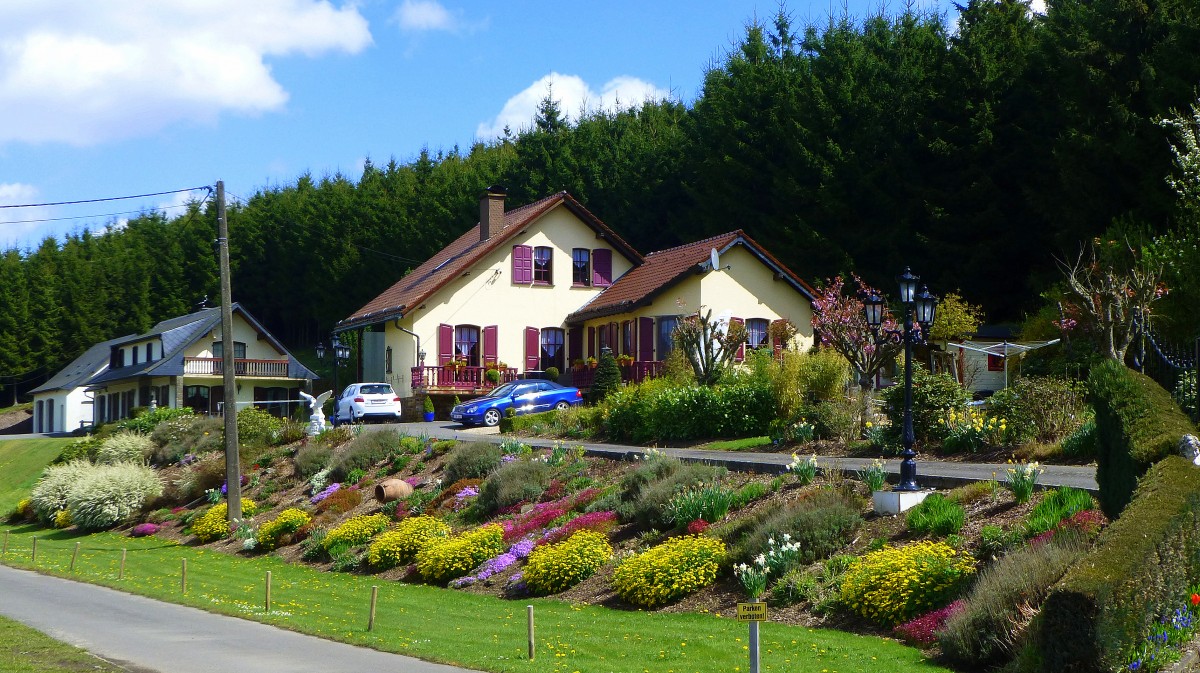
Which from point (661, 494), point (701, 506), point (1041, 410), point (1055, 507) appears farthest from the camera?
point (1041, 410)

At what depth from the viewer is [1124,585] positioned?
8.76 metres

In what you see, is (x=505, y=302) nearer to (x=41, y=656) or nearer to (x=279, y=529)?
(x=279, y=529)

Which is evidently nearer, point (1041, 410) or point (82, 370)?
point (1041, 410)

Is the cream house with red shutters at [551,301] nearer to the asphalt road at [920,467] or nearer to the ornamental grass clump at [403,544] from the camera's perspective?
the asphalt road at [920,467]

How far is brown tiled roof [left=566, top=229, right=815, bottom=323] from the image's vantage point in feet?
126

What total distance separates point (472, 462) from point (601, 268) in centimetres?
2111

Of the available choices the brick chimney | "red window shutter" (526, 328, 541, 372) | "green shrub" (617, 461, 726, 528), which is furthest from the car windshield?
"green shrub" (617, 461, 726, 528)

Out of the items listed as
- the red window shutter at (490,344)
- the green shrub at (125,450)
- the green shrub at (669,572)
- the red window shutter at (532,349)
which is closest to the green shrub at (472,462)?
the green shrub at (669,572)

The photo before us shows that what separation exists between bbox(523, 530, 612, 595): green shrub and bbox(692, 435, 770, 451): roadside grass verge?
6.56m

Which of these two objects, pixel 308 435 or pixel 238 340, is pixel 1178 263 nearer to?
pixel 308 435

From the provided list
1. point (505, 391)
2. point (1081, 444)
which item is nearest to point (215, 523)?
point (505, 391)

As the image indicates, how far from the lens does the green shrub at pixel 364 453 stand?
27.6 meters

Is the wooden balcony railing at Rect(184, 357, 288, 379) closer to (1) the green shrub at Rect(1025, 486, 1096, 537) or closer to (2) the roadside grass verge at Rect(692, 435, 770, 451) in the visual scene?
(2) the roadside grass verge at Rect(692, 435, 770, 451)

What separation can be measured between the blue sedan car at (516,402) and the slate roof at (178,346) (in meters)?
20.0
